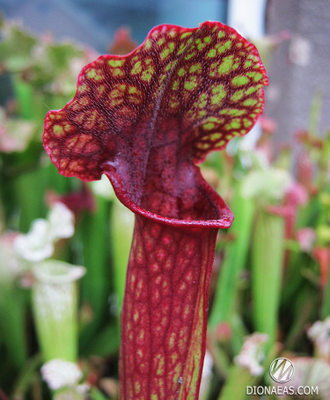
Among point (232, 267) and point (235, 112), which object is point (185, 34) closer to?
point (235, 112)

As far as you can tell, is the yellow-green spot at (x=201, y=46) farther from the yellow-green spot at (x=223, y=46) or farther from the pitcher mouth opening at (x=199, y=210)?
the pitcher mouth opening at (x=199, y=210)

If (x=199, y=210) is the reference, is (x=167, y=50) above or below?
above

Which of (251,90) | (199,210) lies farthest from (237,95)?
(199,210)

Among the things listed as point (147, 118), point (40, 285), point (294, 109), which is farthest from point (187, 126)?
point (294, 109)

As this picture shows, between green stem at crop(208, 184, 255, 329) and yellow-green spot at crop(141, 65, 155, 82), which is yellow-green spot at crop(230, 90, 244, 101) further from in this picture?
green stem at crop(208, 184, 255, 329)

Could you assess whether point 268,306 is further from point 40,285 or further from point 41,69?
point 41,69

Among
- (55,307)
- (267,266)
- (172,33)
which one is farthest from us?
(267,266)
